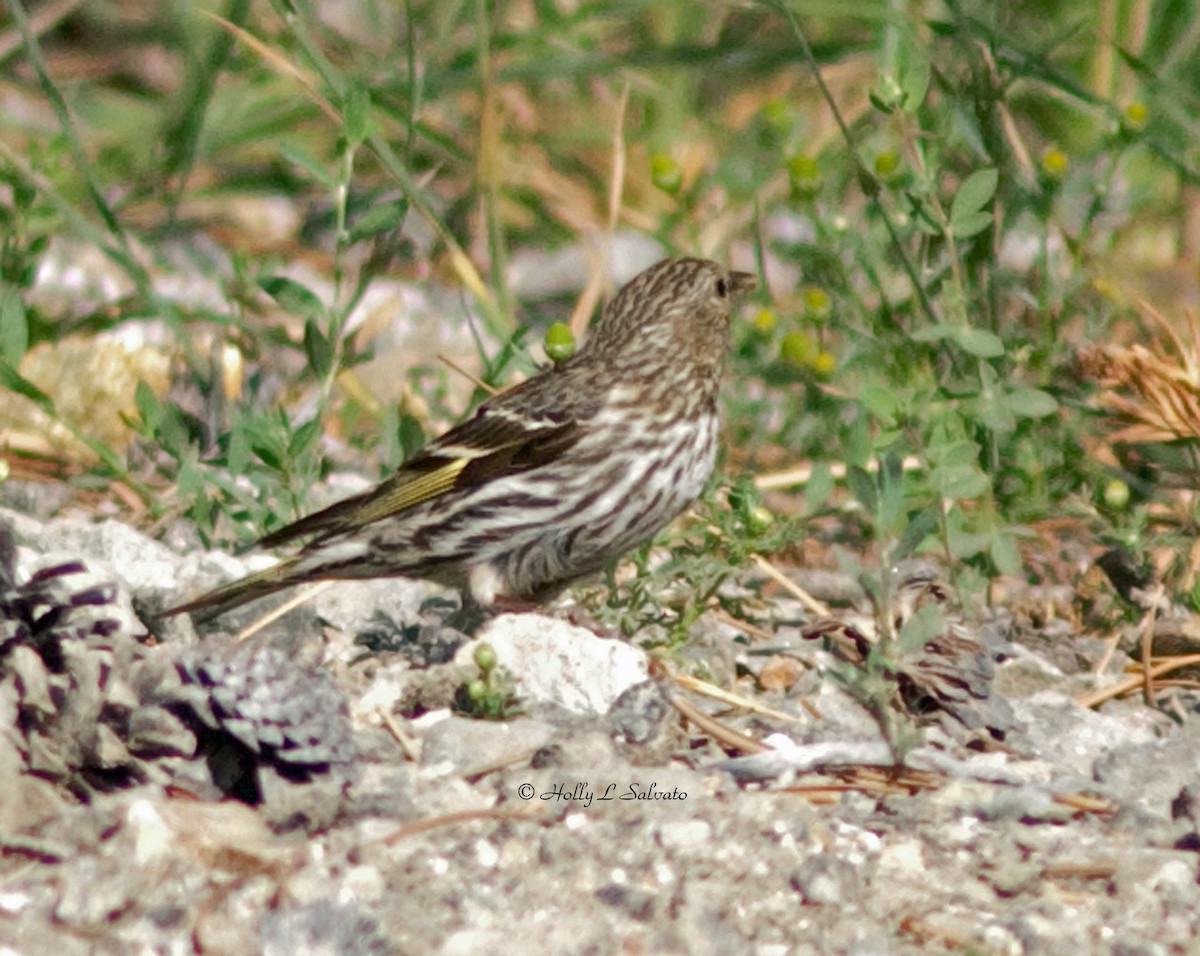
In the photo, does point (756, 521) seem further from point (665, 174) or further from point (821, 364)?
point (665, 174)

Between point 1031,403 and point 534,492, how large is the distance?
1.09 m

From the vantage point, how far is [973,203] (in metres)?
4.54

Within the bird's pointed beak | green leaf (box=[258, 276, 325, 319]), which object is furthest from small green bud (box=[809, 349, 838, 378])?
green leaf (box=[258, 276, 325, 319])

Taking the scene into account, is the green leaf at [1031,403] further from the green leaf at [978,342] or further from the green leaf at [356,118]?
the green leaf at [356,118]

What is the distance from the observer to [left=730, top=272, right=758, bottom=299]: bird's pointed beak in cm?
550

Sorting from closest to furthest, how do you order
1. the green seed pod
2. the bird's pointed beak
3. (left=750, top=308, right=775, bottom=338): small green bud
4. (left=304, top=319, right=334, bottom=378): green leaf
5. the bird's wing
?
the green seed pod, (left=304, top=319, right=334, bottom=378): green leaf, the bird's wing, (left=750, top=308, right=775, bottom=338): small green bud, the bird's pointed beak

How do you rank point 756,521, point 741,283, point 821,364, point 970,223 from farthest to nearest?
point 741,283, point 821,364, point 970,223, point 756,521

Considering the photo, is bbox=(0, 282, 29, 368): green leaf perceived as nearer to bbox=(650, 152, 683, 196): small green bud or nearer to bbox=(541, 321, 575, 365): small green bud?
bbox=(541, 321, 575, 365): small green bud

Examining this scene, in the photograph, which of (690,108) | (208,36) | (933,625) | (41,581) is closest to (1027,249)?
(690,108)

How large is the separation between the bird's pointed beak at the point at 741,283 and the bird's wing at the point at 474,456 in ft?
2.50

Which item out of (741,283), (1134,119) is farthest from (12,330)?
(1134,119)

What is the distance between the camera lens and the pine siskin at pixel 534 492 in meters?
4.63

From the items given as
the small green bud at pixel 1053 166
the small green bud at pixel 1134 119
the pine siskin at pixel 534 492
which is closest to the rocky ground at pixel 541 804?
the pine siskin at pixel 534 492

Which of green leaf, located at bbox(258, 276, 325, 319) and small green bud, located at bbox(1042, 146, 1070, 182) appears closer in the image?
green leaf, located at bbox(258, 276, 325, 319)
